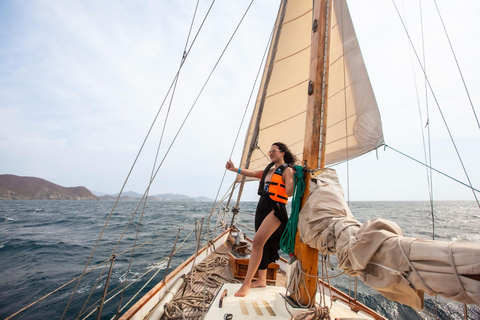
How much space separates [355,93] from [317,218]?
2895 mm

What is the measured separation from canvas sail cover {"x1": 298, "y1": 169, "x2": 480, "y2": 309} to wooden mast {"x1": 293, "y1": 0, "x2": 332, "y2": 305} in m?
0.34

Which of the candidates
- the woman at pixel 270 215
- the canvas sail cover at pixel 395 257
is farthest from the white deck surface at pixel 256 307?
the canvas sail cover at pixel 395 257

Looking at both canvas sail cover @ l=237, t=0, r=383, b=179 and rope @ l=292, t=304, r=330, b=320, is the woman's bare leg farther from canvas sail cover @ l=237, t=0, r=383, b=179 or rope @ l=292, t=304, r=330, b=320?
canvas sail cover @ l=237, t=0, r=383, b=179

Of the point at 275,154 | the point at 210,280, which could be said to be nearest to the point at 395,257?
the point at 275,154

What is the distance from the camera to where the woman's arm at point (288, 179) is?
75.2 inches

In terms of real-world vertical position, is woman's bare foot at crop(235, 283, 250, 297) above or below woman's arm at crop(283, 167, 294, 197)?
below

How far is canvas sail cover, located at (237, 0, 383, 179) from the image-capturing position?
349cm

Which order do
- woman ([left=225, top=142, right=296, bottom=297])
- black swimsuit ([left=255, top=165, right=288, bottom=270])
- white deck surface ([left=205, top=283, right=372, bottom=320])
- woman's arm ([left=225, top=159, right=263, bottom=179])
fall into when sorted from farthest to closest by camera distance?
1. woman's arm ([left=225, top=159, right=263, bottom=179])
2. black swimsuit ([left=255, top=165, right=288, bottom=270])
3. woman ([left=225, top=142, right=296, bottom=297])
4. white deck surface ([left=205, top=283, right=372, bottom=320])

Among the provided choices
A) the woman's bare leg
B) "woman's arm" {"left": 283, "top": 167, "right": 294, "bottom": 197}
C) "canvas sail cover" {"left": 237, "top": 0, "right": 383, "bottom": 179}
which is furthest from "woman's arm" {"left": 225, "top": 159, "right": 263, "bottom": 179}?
"canvas sail cover" {"left": 237, "top": 0, "right": 383, "bottom": 179}

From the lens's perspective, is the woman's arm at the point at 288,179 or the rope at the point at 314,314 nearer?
the rope at the point at 314,314

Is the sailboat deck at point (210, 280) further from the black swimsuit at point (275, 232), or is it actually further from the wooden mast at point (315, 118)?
the wooden mast at point (315, 118)

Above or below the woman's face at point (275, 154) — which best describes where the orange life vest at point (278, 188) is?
below

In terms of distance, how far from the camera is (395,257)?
3.04 feet

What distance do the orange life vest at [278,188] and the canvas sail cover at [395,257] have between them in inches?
24.7
